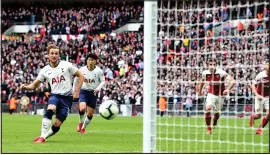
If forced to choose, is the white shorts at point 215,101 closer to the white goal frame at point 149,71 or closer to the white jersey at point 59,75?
the white jersey at point 59,75

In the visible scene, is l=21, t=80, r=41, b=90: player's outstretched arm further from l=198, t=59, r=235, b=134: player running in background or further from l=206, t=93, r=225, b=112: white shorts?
l=206, t=93, r=225, b=112: white shorts

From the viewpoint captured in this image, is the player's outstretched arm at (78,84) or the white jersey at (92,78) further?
the white jersey at (92,78)

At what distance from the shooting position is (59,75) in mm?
14008

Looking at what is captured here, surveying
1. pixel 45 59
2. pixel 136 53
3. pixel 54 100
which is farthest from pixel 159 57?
pixel 45 59

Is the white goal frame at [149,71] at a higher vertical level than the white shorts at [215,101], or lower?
higher

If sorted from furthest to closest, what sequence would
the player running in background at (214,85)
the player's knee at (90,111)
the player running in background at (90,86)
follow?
the player running in background at (90,86)
the player's knee at (90,111)
the player running in background at (214,85)

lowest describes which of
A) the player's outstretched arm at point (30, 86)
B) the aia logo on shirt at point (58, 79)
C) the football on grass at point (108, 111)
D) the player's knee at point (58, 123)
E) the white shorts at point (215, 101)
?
the player's knee at point (58, 123)

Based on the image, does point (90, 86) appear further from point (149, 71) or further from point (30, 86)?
point (149, 71)

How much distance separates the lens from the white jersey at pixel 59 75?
14.0m

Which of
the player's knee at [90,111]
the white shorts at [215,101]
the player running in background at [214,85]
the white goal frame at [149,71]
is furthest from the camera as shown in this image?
the player's knee at [90,111]

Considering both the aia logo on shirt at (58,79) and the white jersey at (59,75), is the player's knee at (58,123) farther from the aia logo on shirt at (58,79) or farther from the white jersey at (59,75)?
the aia logo on shirt at (58,79)

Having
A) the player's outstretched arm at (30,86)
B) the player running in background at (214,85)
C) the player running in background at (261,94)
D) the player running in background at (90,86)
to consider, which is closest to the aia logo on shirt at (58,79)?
the player's outstretched arm at (30,86)

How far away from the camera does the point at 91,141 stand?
47.9 feet

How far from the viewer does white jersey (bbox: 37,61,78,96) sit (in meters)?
14.0
